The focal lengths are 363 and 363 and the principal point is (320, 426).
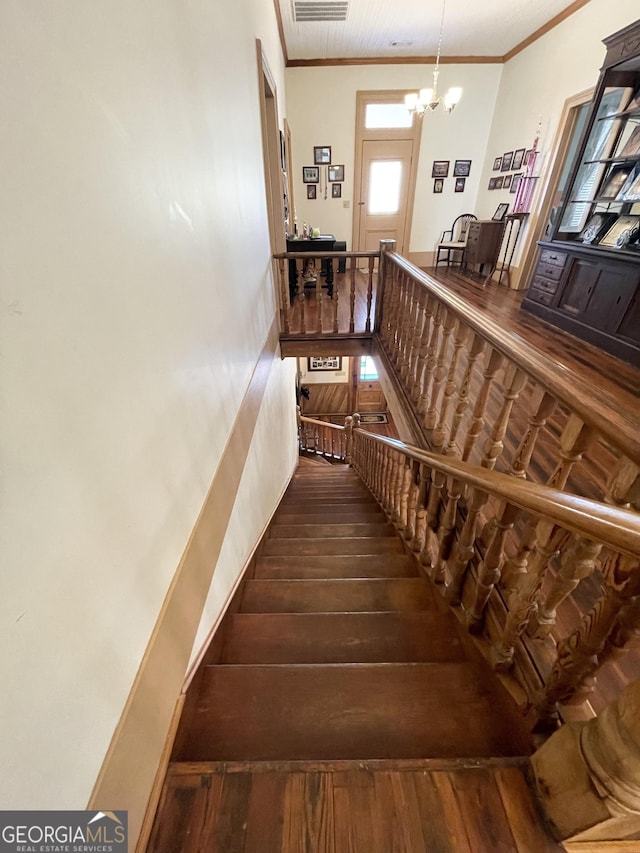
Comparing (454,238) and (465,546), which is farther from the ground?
(454,238)

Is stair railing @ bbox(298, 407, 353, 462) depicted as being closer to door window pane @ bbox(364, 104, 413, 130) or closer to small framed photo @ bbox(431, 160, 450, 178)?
small framed photo @ bbox(431, 160, 450, 178)

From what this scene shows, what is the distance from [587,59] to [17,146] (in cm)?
626

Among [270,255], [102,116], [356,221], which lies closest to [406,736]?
[102,116]

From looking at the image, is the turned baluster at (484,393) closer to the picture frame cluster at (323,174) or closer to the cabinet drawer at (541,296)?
the cabinet drawer at (541,296)

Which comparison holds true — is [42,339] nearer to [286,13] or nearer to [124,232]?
[124,232]

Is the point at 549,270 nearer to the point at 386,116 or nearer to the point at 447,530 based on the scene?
the point at 447,530

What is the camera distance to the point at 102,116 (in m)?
0.70

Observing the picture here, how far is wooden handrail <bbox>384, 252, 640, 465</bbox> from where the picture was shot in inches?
27.9

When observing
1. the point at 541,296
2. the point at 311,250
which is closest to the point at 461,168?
the point at 541,296

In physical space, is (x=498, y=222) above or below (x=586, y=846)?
above

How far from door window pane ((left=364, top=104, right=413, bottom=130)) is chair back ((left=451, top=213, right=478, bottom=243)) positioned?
1.73 m

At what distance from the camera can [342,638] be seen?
140 cm

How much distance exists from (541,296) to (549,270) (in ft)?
0.91

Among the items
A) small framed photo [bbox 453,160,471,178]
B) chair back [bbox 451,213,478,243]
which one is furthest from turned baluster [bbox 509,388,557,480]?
small framed photo [bbox 453,160,471,178]
